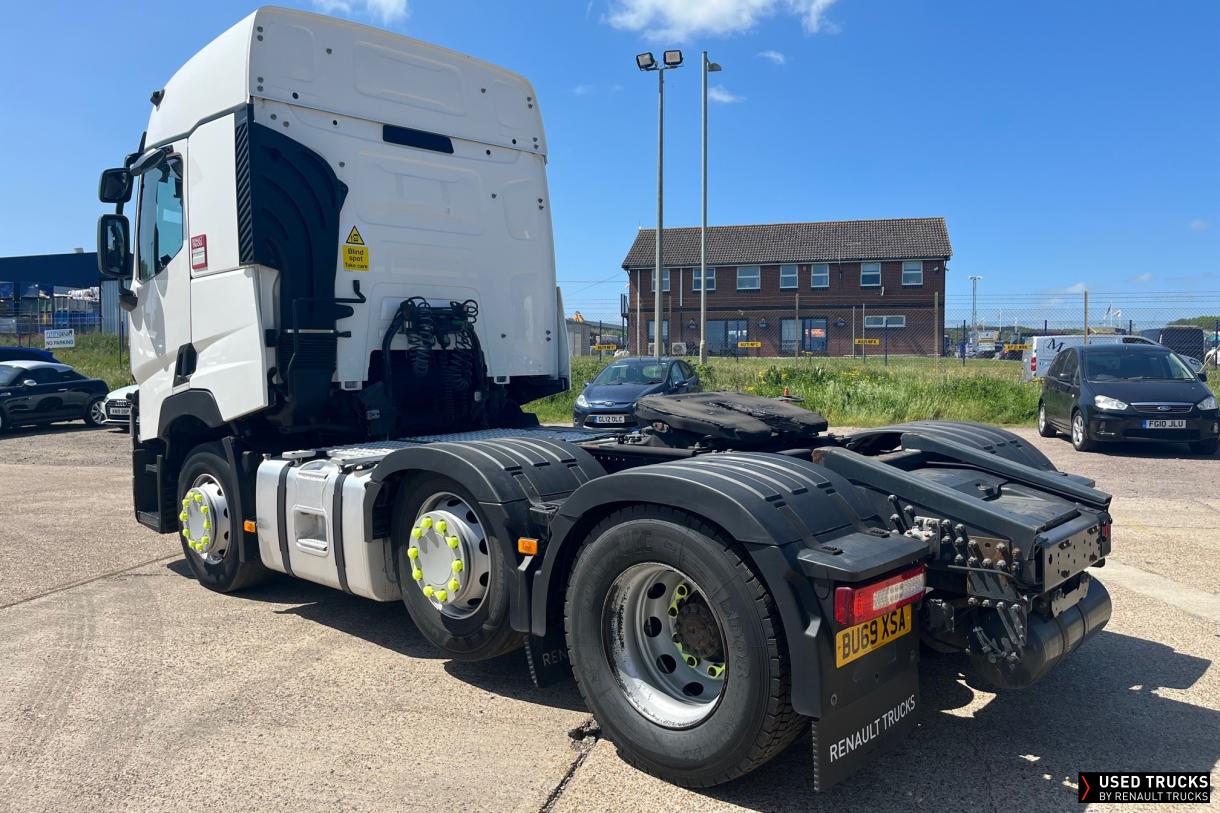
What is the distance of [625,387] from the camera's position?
15516mm

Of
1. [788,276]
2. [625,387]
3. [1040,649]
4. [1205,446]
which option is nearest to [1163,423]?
[1205,446]

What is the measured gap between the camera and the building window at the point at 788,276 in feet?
153

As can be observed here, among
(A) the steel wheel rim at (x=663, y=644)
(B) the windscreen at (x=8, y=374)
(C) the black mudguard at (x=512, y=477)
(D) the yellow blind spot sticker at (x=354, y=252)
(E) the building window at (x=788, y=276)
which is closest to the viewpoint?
(A) the steel wheel rim at (x=663, y=644)

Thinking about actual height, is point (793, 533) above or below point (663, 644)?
above

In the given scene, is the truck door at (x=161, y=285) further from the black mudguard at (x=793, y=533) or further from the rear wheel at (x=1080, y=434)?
the rear wheel at (x=1080, y=434)

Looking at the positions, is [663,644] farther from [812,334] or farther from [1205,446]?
[812,334]

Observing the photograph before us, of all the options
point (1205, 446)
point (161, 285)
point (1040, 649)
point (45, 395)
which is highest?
point (161, 285)

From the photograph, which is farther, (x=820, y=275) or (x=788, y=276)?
(x=788, y=276)

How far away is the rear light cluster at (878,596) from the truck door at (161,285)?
4.73 meters

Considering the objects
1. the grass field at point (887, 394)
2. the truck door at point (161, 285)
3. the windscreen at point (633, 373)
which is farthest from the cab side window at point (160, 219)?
the grass field at point (887, 394)

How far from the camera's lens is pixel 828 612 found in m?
2.86

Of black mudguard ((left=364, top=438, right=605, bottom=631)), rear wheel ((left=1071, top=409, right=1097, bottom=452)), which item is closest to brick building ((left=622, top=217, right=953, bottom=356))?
rear wheel ((left=1071, top=409, right=1097, bottom=452))

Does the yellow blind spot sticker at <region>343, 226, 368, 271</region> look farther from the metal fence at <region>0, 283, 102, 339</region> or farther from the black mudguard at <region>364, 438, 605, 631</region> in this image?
the metal fence at <region>0, 283, 102, 339</region>

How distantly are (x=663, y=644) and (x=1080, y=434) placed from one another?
447 inches
